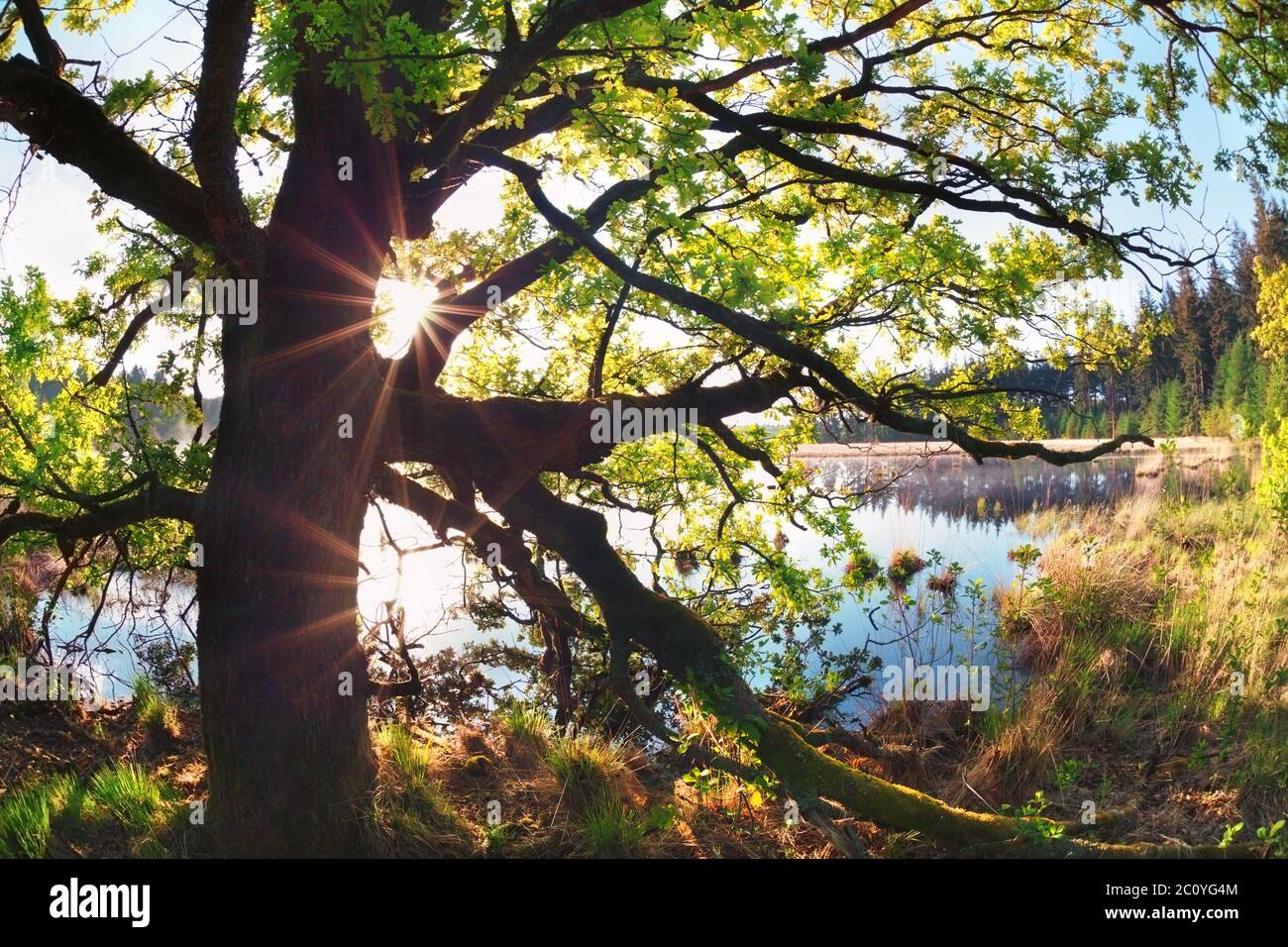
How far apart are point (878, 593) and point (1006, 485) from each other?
2371cm

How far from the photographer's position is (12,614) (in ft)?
33.6

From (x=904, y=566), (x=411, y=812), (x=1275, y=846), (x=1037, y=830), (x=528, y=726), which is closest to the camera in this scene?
(x=1275, y=846)

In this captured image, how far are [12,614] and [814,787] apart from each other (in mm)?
9599

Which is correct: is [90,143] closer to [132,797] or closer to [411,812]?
[132,797]

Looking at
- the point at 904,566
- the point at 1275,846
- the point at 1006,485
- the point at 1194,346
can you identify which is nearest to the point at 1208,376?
the point at 1194,346

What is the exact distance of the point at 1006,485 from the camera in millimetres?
36719

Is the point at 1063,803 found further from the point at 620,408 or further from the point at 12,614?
the point at 12,614

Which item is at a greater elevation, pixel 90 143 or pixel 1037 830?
pixel 90 143

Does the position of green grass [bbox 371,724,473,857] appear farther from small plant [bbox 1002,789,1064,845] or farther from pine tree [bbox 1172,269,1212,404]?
pine tree [bbox 1172,269,1212,404]

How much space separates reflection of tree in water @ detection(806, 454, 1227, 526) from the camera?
886 inches

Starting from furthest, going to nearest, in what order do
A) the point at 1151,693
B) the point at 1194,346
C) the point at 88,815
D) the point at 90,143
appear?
the point at 1194,346 → the point at 1151,693 → the point at 88,815 → the point at 90,143
